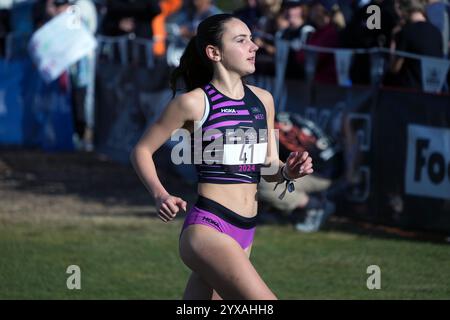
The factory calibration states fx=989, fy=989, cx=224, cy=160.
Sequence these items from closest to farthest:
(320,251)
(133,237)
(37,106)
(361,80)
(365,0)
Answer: (320,251), (133,237), (361,80), (365,0), (37,106)

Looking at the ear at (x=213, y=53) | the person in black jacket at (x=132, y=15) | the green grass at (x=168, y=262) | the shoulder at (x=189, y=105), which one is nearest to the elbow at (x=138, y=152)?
the shoulder at (x=189, y=105)

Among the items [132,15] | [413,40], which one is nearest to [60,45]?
[132,15]

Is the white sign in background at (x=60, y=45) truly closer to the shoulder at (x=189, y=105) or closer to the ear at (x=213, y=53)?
the ear at (x=213, y=53)

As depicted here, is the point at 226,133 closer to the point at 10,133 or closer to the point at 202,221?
the point at 202,221

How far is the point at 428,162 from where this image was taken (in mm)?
9672

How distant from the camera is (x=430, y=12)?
10656mm

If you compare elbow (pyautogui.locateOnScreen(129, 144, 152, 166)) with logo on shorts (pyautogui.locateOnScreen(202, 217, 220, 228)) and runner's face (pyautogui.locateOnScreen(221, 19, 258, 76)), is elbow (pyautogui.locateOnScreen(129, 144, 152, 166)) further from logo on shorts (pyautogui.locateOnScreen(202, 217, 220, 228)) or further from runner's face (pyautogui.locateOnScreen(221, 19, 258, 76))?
runner's face (pyautogui.locateOnScreen(221, 19, 258, 76))

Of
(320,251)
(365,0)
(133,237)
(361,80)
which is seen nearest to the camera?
(320,251)

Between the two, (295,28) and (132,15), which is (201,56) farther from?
(132,15)

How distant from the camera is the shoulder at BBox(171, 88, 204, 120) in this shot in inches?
211

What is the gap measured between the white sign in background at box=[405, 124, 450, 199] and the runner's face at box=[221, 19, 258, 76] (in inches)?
176

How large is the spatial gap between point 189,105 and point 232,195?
0.54 metres
